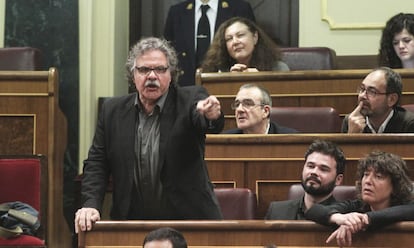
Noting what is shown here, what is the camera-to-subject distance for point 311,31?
7.10ft

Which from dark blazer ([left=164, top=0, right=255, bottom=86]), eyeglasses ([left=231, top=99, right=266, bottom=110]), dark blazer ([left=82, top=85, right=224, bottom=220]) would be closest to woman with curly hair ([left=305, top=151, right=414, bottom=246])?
dark blazer ([left=82, top=85, right=224, bottom=220])

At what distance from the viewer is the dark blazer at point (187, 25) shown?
2033 millimetres

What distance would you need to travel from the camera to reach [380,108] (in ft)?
4.91

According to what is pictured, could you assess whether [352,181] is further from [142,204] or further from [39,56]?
[39,56]

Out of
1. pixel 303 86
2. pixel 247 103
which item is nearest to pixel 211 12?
pixel 303 86

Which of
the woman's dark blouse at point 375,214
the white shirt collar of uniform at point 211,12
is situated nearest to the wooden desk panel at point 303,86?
the white shirt collar of uniform at point 211,12

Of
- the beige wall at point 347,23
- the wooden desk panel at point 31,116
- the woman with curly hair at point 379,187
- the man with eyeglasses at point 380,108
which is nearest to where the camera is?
the woman with curly hair at point 379,187

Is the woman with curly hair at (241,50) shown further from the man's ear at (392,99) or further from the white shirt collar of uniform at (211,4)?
the man's ear at (392,99)

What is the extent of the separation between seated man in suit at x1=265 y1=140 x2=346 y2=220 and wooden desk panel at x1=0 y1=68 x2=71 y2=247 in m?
0.50

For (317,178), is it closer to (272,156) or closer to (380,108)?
(272,156)

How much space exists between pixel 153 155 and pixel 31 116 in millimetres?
577

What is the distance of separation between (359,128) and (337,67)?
0.60 meters

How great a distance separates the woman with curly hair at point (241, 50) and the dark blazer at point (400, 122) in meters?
0.36

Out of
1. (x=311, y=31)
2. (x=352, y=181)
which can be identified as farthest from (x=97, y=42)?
(x=352, y=181)
